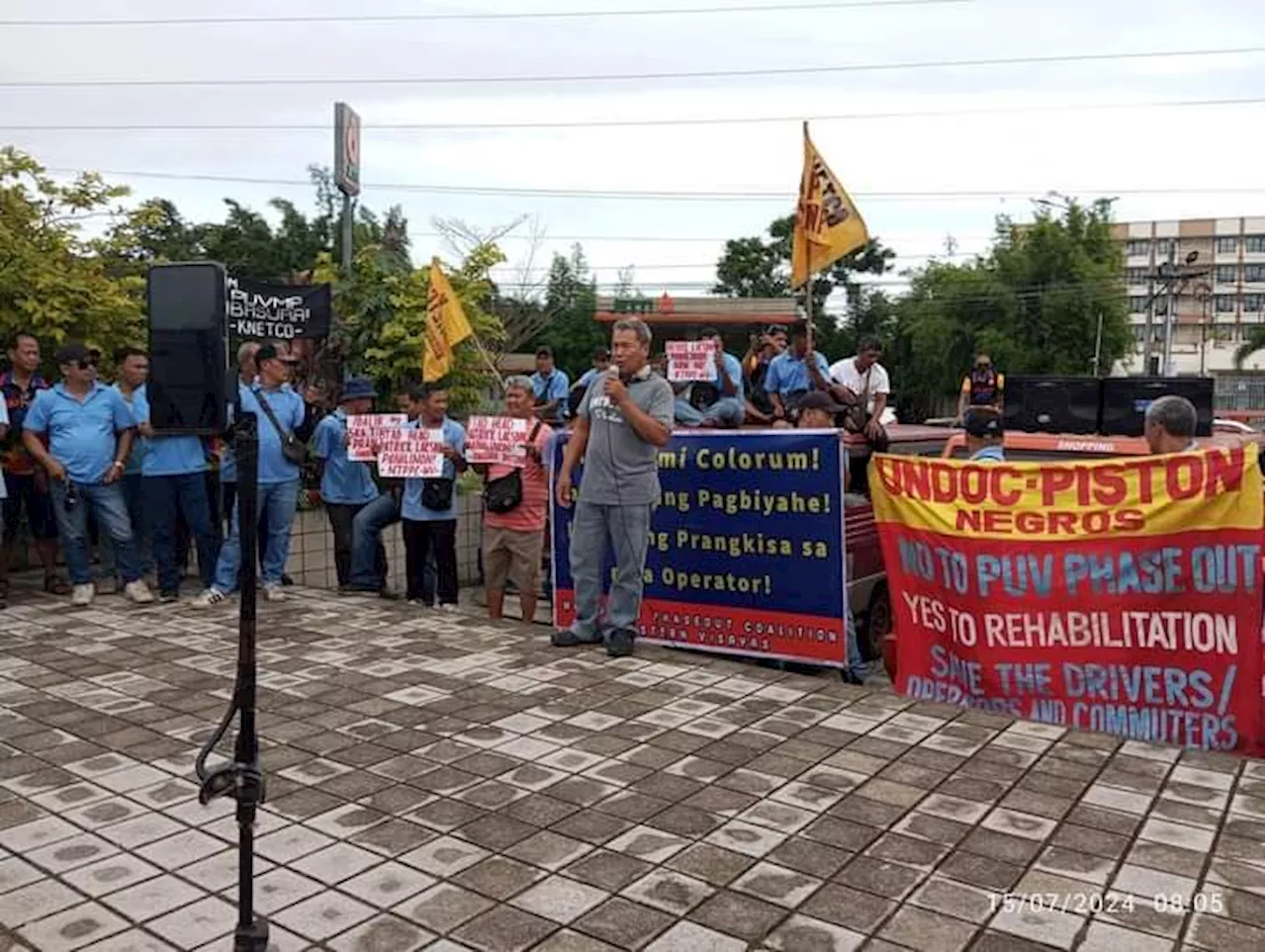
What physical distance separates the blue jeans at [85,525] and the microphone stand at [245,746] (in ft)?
16.7

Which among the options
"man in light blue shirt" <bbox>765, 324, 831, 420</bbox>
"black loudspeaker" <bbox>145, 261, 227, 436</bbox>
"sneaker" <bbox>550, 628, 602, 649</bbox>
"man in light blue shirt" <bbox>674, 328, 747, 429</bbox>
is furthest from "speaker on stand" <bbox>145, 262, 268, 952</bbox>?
"man in light blue shirt" <bbox>765, 324, 831, 420</bbox>

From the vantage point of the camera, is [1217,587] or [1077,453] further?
[1077,453]

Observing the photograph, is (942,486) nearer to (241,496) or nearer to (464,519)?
(241,496)

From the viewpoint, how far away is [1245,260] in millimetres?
109250

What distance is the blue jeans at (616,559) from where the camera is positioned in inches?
241

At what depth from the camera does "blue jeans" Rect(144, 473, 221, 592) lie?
741 cm

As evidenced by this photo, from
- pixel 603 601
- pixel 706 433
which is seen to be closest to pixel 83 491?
pixel 603 601

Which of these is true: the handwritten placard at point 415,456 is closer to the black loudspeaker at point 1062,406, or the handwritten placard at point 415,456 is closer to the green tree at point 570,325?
the black loudspeaker at point 1062,406

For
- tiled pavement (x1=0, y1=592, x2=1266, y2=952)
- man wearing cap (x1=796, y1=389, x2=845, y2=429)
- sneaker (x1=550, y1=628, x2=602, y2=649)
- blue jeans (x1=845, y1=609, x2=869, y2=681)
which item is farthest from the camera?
man wearing cap (x1=796, y1=389, x2=845, y2=429)

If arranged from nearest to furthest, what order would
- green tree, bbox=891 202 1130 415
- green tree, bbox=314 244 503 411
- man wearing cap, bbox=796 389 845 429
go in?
man wearing cap, bbox=796 389 845 429 < green tree, bbox=314 244 503 411 < green tree, bbox=891 202 1130 415

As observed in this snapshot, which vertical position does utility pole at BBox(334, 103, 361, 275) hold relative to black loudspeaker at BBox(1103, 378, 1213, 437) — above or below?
above

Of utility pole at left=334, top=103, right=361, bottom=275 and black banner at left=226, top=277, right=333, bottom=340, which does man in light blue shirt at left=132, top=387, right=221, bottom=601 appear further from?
utility pole at left=334, top=103, right=361, bottom=275

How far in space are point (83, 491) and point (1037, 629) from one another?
6.15m

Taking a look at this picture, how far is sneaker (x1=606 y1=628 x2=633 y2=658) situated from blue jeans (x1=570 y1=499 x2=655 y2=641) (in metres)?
0.04
